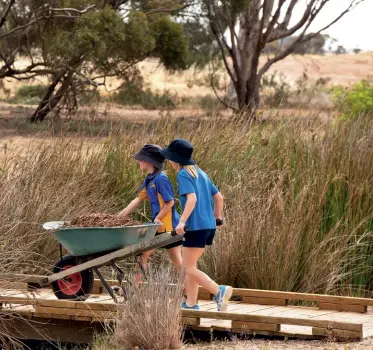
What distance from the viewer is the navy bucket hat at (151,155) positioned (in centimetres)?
817

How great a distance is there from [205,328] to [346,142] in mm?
3866

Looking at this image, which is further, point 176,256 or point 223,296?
point 176,256

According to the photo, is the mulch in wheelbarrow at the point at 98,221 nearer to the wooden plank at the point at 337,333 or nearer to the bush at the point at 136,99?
the wooden plank at the point at 337,333

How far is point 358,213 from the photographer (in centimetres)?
1000

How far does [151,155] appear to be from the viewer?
8.19 metres

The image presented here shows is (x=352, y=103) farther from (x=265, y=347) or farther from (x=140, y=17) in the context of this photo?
(x=265, y=347)

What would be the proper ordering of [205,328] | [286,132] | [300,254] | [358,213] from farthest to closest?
[286,132] → [358,213] → [300,254] → [205,328]

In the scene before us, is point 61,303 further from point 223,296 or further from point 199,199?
point 199,199

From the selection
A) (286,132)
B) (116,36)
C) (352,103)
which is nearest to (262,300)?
(286,132)

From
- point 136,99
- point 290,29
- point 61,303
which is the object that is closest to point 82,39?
point 290,29

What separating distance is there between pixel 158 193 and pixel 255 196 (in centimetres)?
227

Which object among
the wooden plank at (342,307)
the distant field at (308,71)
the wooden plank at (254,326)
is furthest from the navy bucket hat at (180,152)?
the distant field at (308,71)

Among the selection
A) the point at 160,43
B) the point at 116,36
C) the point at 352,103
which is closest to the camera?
the point at 352,103

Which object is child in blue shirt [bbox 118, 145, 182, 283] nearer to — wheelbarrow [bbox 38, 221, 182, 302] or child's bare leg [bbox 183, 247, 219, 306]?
wheelbarrow [bbox 38, 221, 182, 302]
